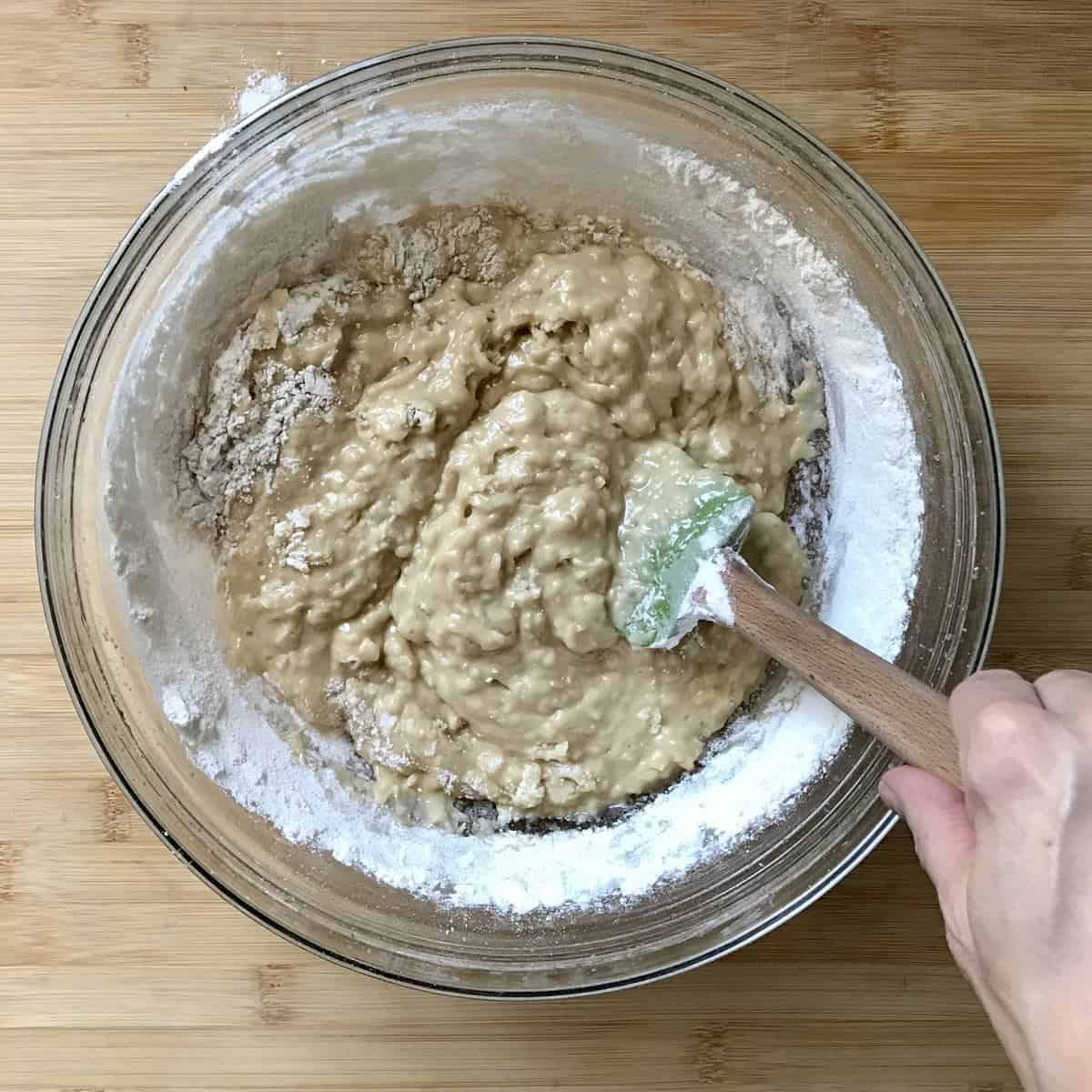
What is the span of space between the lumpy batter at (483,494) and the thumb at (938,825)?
1.65 ft

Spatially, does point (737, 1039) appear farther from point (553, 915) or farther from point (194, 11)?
point (194, 11)

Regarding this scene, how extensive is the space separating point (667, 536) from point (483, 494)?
28cm

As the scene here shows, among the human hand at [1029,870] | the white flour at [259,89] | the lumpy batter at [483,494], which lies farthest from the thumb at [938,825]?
the white flour at [259,89]

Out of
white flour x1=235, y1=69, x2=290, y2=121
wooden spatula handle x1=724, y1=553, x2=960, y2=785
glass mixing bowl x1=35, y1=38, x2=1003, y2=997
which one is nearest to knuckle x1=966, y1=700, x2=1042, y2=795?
wooden spatula handle x1=724, y1=553, x2=960, y2=785

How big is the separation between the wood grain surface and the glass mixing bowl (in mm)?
136

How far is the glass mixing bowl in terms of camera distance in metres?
1.29

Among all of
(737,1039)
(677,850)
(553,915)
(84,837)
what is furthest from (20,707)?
(737,1039)

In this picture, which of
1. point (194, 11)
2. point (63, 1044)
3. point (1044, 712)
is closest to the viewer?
point (1044, 712)

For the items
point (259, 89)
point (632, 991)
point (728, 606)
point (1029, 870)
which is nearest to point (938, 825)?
point (1029, 870)

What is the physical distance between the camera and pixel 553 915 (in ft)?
4.78

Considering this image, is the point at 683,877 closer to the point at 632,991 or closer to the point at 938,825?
the point at 632,991

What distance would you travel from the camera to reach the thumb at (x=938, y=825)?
945 millimetres

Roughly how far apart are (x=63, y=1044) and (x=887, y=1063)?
4.33ft

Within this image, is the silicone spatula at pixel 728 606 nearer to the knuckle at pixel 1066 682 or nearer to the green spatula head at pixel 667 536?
the green spatula head at pixel 667 536
